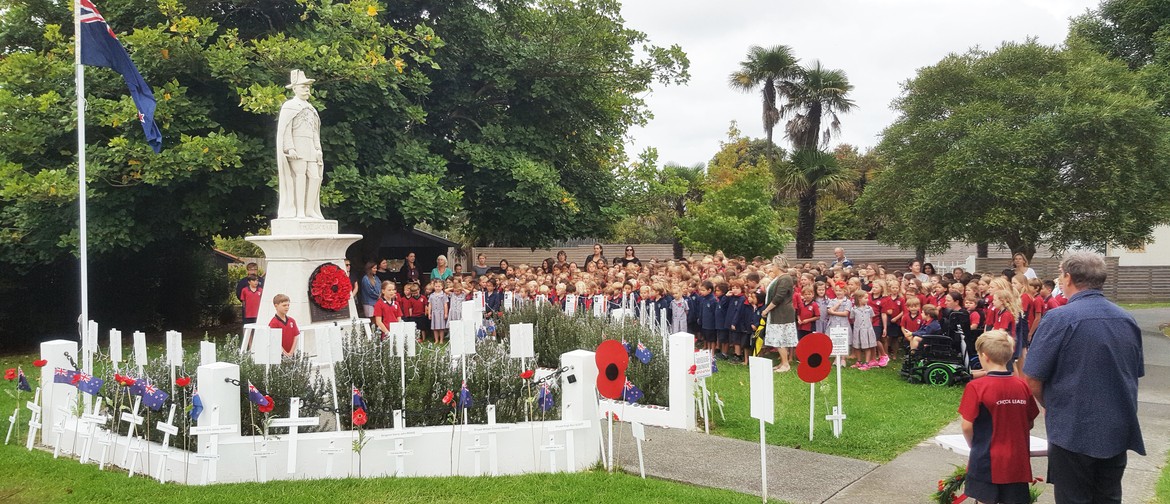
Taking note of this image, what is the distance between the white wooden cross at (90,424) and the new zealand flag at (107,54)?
478 centimetres

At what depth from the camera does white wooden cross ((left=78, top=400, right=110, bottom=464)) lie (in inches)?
275

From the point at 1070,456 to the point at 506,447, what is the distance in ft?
13.3

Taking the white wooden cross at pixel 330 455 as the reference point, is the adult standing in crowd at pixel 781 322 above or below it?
above

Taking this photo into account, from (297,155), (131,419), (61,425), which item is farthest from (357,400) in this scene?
(297,155)

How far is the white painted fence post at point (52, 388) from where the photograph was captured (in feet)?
25.9

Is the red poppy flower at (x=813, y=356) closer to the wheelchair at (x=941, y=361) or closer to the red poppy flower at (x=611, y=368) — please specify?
the red poppy flower at (x=611, y=368)

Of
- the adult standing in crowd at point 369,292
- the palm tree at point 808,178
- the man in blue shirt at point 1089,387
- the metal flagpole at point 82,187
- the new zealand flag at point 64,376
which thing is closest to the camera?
the man in blue shirt at point 1089,387

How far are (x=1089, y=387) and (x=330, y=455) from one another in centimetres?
523

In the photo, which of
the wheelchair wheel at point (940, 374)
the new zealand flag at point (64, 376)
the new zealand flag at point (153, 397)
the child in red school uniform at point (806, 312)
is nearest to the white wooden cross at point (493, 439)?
the new zealand flag at point (153, 397)

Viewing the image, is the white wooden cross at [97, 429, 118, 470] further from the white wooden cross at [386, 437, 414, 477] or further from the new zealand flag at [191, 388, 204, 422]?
the white wooden cross at [386, 437, 414, 477]

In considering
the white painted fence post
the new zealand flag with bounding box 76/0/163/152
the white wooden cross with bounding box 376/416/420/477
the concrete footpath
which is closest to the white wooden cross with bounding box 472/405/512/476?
the white wooden cross with bounding box 376/416/420/477

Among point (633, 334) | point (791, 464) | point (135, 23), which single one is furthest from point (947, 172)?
point (135, 23)

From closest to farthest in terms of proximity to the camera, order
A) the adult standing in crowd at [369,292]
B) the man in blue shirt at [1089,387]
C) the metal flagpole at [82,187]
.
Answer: the man in blue shirt at [1089,387] → the metal flagpole at [82,187] → the adult standing in crowd at [369,292]

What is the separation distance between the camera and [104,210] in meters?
15.8
